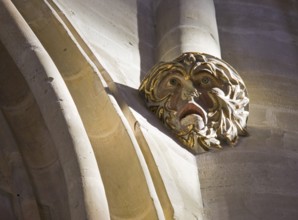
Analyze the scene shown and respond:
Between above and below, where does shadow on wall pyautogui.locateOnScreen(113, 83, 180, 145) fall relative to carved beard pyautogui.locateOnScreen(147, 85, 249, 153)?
above

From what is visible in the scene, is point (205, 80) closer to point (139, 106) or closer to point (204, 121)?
point (204, 121)

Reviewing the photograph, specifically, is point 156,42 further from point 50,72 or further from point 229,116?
point 50,72

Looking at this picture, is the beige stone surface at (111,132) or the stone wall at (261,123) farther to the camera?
the stone wall at (261,123)

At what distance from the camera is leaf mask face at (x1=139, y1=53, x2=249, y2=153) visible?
473 cm

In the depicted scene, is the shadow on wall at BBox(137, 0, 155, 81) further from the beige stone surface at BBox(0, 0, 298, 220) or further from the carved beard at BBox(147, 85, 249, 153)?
the carved beard at BBox(147, 85, 249, 153)

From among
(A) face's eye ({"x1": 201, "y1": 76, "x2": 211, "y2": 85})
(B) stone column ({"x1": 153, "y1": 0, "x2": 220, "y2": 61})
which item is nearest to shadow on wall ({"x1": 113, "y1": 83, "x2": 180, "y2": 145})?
(A) face's eye ({"x1": 201, "y1": 76, "x2": 211, "y2": 85})

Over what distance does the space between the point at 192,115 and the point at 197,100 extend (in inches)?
3.3

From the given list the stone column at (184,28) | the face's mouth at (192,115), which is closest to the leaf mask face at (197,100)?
the face's mouth at (192,115)

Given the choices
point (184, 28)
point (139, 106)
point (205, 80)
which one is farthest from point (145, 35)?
point (139, 106)

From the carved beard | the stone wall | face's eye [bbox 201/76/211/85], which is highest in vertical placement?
face's eye [bbox 201/76/211/85]

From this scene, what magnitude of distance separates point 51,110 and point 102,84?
1.29ft

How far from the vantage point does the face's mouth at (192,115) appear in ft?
15.5

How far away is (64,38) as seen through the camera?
4715 millimetres

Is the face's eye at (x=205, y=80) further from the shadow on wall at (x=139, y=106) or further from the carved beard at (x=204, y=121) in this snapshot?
the shadow on wall at (x=139, y=106)
